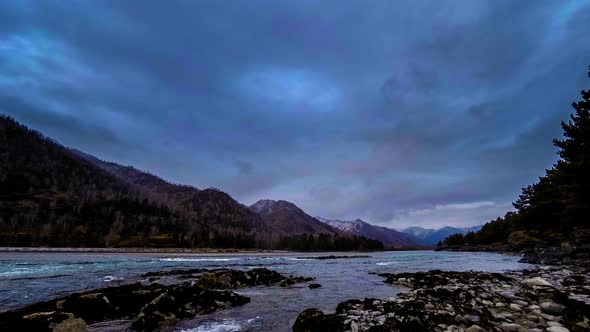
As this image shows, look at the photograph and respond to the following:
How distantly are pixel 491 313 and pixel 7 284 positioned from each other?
3655 centimetres

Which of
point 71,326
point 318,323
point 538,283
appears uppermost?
point 538,283

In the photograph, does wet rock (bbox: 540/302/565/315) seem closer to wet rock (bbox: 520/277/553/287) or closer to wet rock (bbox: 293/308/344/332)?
wet rock (bbox: 520/277/553/287)

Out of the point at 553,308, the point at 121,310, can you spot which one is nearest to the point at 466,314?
the point at 553,308

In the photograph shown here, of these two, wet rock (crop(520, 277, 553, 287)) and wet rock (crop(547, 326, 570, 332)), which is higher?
wet rock (crop(520, 277, 553, 287))

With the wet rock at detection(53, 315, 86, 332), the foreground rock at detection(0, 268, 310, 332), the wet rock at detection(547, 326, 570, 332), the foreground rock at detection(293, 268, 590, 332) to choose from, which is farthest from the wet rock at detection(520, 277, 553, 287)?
the wet rock at detection(53, 315, 86, 332)

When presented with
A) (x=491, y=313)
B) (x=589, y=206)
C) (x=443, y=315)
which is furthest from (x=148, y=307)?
(x=589, y=206)

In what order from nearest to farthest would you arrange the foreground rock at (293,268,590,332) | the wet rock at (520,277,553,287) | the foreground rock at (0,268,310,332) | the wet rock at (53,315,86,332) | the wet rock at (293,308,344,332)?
1. the foreground rock at (293,268,590,332)
2. the wet rock at (293,308,344,332)
3. the wet rock at (53,315,86,332)
4. the foreground rock at (0,268,310,332)
5. the wet rock at (520,277,553,287)

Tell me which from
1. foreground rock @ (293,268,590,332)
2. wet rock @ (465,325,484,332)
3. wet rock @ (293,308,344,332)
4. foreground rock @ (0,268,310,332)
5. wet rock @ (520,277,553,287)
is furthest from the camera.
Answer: wet rock @ (520,277,553,287)

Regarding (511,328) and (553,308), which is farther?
(553,308)

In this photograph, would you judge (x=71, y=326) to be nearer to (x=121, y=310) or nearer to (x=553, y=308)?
(x=121, y=310)

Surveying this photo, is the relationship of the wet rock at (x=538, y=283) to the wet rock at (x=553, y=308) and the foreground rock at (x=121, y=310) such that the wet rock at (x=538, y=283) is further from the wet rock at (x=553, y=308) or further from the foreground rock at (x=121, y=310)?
the foreground rock at (x=121, y=310)

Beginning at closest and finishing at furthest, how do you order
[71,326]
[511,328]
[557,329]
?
[557,329] → [511,328] → [71,326]

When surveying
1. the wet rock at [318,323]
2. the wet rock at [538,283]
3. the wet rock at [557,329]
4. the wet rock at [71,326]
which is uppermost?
the wet rock at [538,283]

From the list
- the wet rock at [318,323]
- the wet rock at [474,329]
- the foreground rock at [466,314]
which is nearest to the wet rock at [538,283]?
the foreground rock at [466,314]
